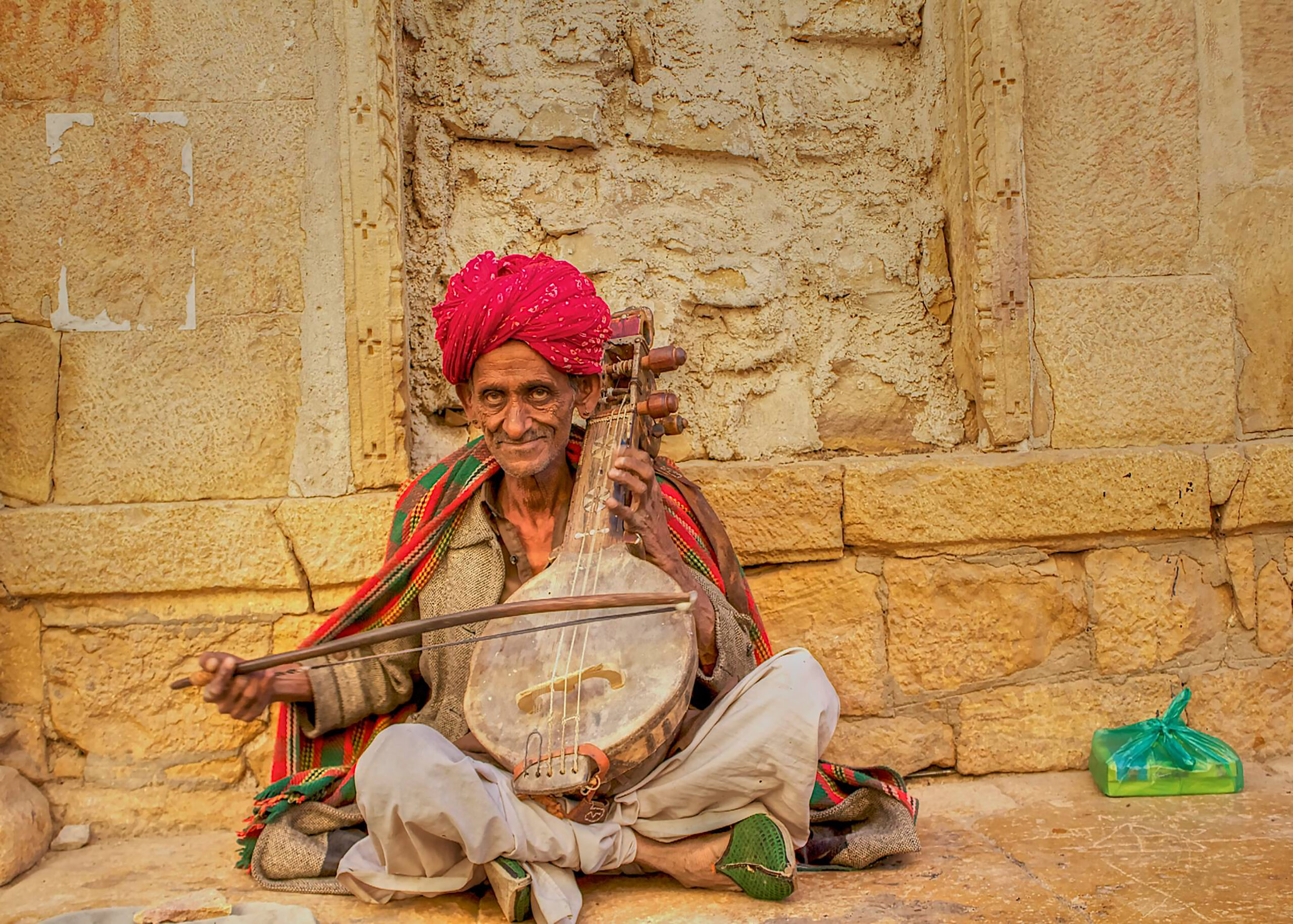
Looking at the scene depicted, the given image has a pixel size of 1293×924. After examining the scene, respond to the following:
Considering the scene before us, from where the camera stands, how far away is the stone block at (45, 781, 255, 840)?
3.10 m

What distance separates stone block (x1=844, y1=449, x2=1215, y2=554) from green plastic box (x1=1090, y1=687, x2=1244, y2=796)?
52cm

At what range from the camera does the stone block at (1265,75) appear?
342 cm

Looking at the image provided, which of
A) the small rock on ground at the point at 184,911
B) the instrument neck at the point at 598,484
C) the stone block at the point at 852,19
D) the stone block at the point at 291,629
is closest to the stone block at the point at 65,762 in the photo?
the stone block at the point at 291,629

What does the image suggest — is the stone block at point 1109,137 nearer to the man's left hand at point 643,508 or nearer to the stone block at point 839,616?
the stone block at point 839,616

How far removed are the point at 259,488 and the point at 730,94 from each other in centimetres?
180

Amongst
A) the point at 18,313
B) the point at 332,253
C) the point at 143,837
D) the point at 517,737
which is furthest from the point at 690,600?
the point at 18,313

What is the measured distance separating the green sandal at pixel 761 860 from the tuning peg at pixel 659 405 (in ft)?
2.89

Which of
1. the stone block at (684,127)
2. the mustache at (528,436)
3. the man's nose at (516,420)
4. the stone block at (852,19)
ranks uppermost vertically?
the stone block at (852,19)

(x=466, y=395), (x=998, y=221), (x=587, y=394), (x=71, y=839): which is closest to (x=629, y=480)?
(x=587, y=394)

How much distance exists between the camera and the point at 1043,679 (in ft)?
11.1

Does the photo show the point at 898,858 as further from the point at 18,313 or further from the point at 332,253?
the point at 18,313

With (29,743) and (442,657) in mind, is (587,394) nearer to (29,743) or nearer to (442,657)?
(442,657)

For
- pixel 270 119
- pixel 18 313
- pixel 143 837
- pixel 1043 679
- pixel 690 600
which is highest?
pixel 270 119

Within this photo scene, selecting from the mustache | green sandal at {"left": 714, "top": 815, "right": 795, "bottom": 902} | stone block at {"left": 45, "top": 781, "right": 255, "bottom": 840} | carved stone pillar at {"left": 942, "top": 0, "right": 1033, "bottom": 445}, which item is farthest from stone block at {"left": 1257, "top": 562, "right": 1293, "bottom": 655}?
stone block at {"left": 45, "top": 781, "right": 255, "bottom": 840}
